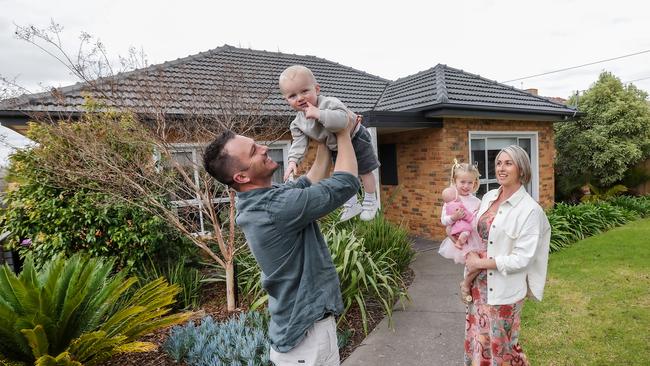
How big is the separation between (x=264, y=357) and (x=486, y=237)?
195 cm

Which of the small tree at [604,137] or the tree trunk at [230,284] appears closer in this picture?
the tree trunk at [230,284]

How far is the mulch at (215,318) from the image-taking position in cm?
312

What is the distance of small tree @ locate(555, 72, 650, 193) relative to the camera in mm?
10781

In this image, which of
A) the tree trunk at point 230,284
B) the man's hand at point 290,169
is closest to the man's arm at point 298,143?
the man's hand at point 290,169

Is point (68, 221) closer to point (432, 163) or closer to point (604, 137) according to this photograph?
point (432, 163)

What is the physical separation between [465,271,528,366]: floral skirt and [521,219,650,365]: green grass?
0.81 meters

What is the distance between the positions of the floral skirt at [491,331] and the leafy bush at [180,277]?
3298 millimetres

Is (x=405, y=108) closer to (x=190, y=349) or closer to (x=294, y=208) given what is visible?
(x=190, y=349)

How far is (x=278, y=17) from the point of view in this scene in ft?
21.6

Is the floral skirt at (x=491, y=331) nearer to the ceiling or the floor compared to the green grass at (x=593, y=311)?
nearer to the ceiling

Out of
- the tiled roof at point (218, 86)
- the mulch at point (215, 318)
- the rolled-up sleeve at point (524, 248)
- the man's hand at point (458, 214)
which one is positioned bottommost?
the mulch at point (215, 318)

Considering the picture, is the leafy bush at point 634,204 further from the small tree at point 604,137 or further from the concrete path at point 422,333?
the concrete path at point 422,333

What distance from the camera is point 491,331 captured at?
8.13ft

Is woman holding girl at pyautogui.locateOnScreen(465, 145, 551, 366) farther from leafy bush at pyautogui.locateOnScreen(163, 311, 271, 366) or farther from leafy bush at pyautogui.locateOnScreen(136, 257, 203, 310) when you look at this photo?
leafy bush at pyautogui.locateOnScreen(136, 257, 203, 310)
